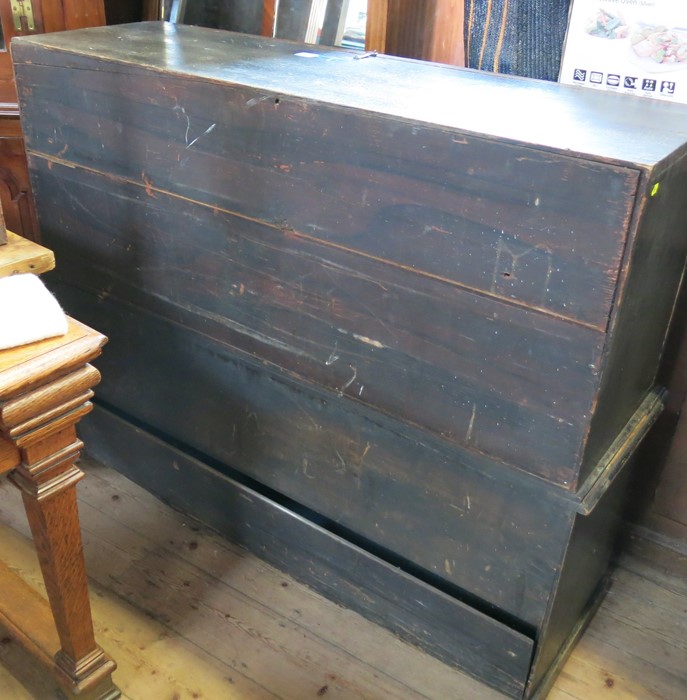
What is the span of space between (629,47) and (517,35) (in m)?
0.22

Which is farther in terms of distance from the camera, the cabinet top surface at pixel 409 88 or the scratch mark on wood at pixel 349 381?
the scratch mark on wood at pixel 349 381

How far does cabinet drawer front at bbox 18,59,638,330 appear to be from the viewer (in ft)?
2.94

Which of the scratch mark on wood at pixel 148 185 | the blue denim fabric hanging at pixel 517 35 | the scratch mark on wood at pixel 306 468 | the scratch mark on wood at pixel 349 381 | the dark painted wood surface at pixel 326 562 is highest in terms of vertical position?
the blue denim fabric hanging at pixel 517 35

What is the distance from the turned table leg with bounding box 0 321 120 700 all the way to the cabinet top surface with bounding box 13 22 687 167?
1.49ft

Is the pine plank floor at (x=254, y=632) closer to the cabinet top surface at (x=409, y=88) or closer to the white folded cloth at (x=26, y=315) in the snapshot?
the white folded cloth at (x=26, y=315)

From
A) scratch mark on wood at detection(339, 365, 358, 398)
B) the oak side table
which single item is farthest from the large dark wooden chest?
the oak side table

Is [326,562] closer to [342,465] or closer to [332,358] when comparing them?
[342,465]

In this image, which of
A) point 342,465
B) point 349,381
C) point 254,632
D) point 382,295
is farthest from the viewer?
point 254,632

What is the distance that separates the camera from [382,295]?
1.09m

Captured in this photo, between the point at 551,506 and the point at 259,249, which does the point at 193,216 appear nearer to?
the point at 259,249

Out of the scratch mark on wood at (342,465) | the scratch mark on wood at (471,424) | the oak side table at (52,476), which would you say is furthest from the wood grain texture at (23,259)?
the scratch mark on wood at (471,424)

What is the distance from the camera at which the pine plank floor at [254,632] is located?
134 cm

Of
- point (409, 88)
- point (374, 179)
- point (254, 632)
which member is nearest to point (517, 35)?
point (409, 88)

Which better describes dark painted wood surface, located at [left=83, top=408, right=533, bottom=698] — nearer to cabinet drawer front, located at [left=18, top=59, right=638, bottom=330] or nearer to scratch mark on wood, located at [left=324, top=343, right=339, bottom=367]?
scratch mark on wood, located at [left=324, top=343, right=339, bottom=367]
